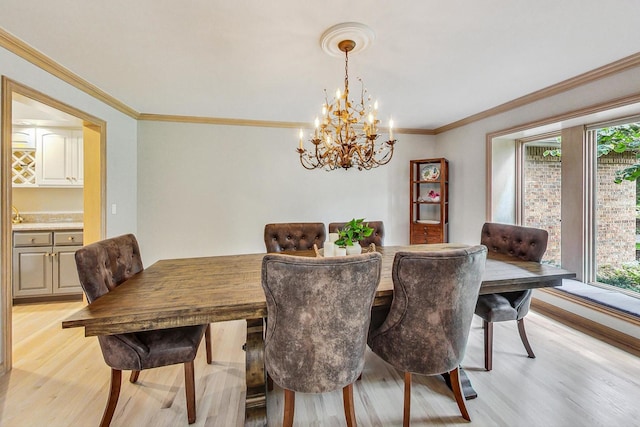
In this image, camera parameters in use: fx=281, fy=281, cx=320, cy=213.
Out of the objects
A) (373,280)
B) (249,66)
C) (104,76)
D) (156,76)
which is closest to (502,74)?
(249,66)

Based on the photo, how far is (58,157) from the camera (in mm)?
3484

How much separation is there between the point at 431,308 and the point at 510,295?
46.2 inches

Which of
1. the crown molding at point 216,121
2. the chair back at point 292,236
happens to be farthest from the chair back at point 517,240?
the crown molding at point 216,121

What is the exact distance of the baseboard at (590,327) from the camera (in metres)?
2.20

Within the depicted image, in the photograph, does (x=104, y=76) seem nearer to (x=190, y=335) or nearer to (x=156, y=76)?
(x=156, y=76)

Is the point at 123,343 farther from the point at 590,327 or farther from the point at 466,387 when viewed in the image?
the point at 590,327

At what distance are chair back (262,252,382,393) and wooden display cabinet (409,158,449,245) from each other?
3125 millimetres

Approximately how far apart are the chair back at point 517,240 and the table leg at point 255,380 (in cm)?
204

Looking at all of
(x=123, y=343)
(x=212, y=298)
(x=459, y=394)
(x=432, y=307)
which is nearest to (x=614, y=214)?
(x=459, y=394)

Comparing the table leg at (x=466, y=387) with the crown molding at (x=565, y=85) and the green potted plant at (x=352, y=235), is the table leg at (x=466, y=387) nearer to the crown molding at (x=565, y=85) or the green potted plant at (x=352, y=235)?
the green potted plant at (x=352, y=235)

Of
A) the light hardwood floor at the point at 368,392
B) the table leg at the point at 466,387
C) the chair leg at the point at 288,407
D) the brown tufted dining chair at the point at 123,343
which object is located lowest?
the light hardwood floor at the point at 368,392

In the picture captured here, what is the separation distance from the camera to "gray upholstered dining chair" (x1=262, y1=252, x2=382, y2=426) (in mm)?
1118

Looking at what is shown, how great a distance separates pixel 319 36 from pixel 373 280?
5.24ft

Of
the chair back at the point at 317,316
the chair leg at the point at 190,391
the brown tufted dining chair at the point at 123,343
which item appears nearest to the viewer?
the chair back at the point at 317,316
